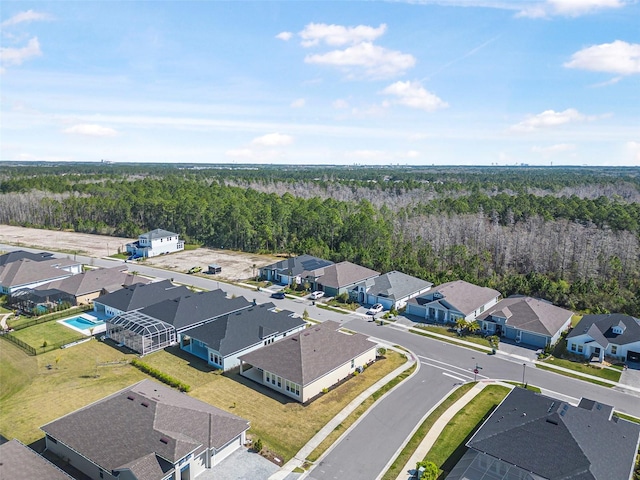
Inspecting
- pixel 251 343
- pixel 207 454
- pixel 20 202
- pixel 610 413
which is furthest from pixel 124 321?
pixel 20 202

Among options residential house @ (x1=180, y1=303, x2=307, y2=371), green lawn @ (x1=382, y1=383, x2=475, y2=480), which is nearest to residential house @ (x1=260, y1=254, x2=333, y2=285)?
residential house @ (x1=180, y1=303, x2=307, y2=371)

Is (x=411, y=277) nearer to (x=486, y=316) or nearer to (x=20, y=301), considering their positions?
(x=486, y=316)

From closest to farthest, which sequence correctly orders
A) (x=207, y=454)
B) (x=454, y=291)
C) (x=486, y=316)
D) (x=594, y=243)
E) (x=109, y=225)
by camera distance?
(x=207, y=454), (x=486, y=316), (x=454, y=291), (x=594, y=243), (x=109, y=225)

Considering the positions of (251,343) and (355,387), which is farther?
(251,343)

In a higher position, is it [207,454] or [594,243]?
[594,243]

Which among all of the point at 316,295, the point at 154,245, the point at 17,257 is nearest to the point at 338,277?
the point at 316,295

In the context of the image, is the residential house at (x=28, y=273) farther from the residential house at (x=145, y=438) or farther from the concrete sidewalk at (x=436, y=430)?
the concrete sidewalk at (x=436, y=430)
